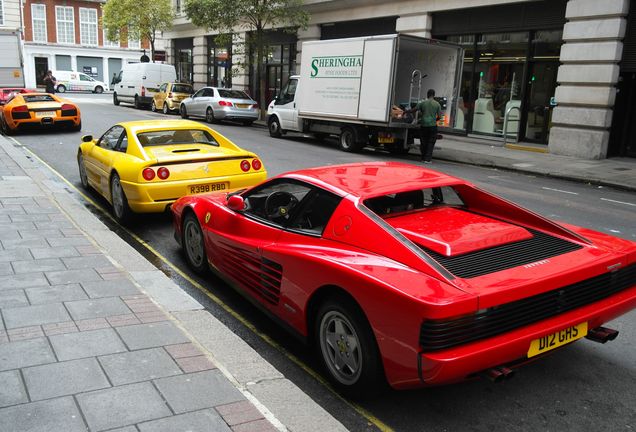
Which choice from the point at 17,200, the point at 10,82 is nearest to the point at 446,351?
the point at 17,200

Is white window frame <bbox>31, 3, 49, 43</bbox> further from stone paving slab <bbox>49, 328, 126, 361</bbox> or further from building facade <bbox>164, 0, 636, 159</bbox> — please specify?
stone paving slab <bbox>49, 328, 126, 361</bbox>

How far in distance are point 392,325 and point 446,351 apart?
304mm

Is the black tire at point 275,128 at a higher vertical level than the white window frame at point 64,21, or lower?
lower

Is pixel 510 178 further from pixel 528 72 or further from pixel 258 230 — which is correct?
pixel 258 230

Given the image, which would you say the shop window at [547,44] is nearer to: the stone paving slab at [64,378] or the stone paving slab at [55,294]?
the stone paving slab at [55,294]

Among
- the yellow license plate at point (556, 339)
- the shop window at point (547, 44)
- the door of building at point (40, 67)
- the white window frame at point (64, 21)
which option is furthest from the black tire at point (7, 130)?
the white window frame at point (64, 21)

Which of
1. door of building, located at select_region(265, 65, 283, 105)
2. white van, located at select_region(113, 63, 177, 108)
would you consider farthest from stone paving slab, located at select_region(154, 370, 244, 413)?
white van, located at select_region(113, 63, 177, 108)

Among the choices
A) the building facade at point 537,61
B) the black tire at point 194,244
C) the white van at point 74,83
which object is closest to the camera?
the black tire at point 194,244

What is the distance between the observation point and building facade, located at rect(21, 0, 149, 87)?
2237 inches

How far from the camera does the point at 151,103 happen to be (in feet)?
102

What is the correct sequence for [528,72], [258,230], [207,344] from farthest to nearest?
[528,72] → [258,230] → [207,344]

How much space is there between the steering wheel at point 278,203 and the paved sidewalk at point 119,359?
941mm

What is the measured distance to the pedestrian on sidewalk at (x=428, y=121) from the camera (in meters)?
15.4

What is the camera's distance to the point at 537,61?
18.5 m
